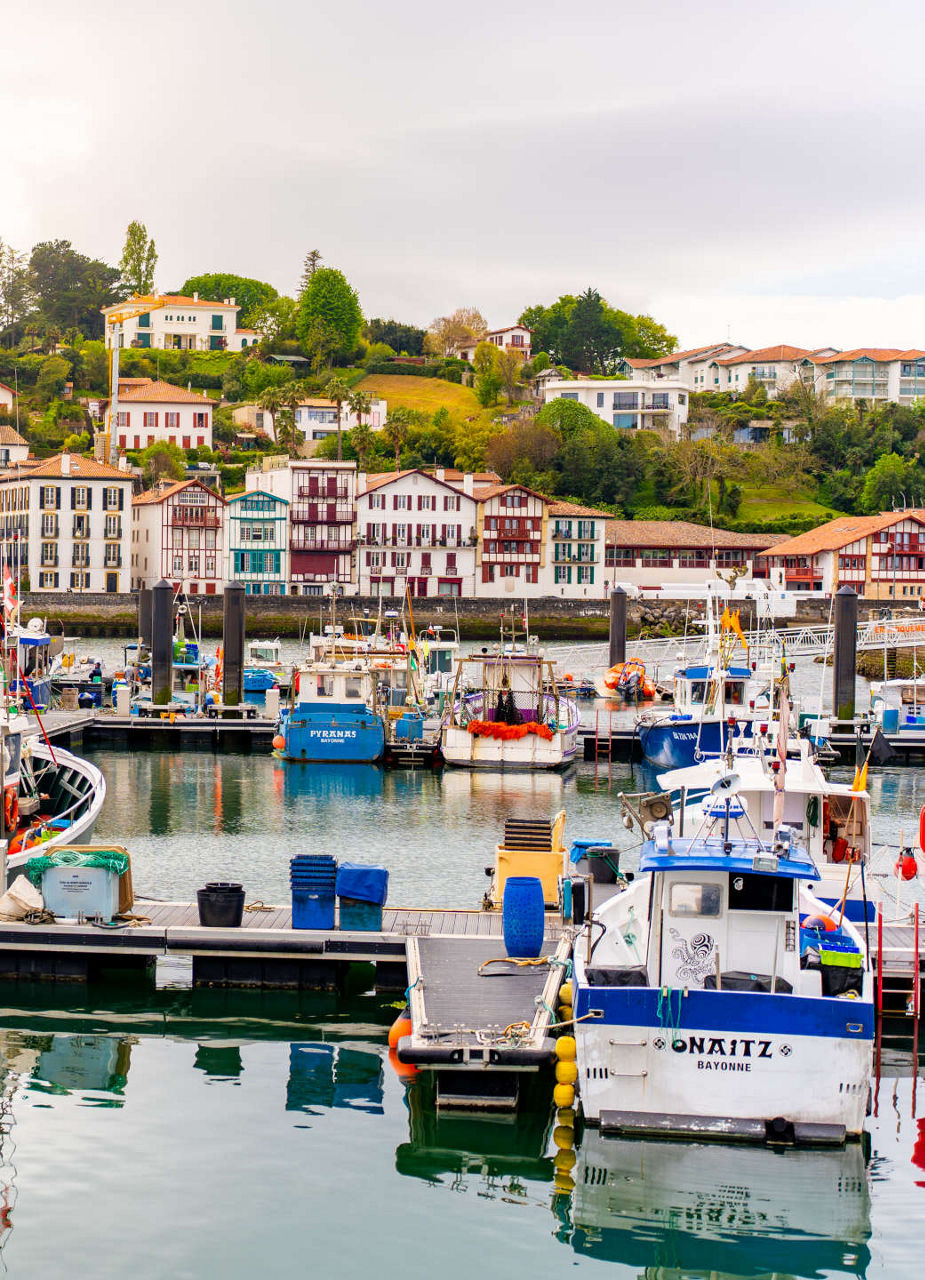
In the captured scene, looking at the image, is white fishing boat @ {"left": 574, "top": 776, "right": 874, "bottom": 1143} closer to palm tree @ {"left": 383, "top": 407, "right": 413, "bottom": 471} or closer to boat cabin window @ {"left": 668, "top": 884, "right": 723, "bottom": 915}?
boat cabin window @ {"left": 668, "top": 884, "right": 723, "bottom": 915}

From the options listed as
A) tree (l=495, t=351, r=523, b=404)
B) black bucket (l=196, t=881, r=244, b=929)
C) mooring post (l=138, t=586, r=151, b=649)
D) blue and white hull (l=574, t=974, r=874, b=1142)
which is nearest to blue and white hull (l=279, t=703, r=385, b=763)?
mooring post (l=138, t=586, r=151, b=649)

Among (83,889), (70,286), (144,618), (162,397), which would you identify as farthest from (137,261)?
(83,889)

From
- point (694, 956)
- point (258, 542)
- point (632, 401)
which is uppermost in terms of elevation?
point (632, 401)

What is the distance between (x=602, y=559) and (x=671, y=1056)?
9053 cm

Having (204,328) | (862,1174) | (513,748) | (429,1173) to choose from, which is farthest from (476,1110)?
(204,328)

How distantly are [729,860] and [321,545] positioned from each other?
85549 millimetres

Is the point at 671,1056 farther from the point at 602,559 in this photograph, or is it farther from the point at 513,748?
the point at 602,559

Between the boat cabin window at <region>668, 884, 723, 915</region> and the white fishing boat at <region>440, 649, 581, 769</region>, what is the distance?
88.4 feet

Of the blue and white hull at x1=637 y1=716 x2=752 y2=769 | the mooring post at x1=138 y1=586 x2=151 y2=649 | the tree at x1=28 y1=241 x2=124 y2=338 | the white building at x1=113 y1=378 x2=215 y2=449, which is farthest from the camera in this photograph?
the tree at x1=28 y1=241 x2=124 y2=338

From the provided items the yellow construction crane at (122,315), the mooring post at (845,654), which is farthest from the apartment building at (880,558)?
the mooring post at (845,654)

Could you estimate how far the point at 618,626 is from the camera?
60.5m

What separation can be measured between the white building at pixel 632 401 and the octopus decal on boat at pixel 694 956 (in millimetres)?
118538

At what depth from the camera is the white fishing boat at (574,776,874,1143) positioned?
14.1 metres

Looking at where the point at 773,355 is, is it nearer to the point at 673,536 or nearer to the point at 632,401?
the point at 632,401
